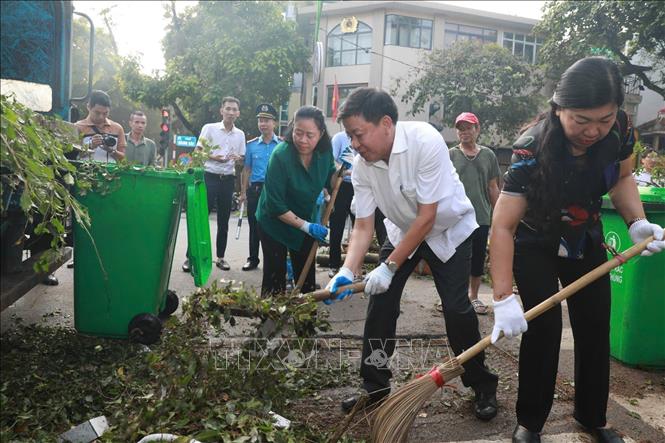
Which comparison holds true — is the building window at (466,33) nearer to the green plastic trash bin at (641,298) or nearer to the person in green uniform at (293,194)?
the person in green uniform at (293,194)

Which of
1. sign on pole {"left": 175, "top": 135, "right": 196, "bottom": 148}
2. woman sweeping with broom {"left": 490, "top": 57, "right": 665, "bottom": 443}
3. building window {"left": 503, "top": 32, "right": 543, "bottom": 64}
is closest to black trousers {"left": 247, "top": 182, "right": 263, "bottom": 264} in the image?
woman sweeping with broom {"left": 490, "top": 57, "right": 665, "bottom": 443}

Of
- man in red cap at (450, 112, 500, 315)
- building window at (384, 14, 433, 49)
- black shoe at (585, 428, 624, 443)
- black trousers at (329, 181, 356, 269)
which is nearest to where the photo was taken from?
black shoe at (585, 428, 624, 443)

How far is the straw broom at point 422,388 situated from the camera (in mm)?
2627

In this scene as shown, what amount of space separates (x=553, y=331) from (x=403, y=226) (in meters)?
0.91

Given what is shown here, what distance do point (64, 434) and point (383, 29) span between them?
27240 mm

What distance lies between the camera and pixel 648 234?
2.89 m

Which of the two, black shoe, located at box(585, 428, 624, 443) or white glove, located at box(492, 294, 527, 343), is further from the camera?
black shoe, located at box(585, 428, 624, 443)

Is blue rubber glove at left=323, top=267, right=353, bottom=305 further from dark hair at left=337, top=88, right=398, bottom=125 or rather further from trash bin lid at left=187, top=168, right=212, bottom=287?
trash bin lid at left=187, top=168, right=212, bottom=287

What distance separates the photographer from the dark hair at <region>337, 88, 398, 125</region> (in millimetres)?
2900

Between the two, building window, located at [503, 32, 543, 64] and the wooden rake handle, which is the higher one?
building window, located at [503, 32, 543, 64]

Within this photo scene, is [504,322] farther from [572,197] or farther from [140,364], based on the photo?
[140,364]

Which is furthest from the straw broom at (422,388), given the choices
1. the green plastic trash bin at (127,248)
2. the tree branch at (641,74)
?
the tree branch at (641,74)

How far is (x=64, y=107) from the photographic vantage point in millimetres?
5305

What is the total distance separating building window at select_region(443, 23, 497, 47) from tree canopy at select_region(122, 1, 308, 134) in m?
7.16
